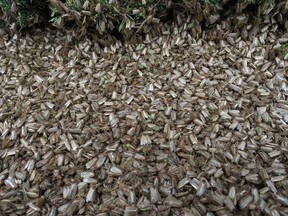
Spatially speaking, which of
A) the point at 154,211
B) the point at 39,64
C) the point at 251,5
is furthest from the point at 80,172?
the point at 251,5

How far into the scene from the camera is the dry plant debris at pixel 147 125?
232cm

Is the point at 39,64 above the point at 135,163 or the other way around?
above

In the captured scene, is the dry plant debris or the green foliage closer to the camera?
the dry plant debris

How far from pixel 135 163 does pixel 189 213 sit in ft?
1.86

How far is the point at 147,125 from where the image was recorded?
272 cm

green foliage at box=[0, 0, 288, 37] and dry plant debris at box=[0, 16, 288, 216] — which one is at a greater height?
green foliage at box=[0, 0, 288, 37]

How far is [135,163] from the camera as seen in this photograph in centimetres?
248

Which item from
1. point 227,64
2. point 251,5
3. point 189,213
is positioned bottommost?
point 189,213

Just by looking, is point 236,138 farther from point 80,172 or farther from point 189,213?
point 80,172

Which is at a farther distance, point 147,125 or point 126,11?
point 126,11

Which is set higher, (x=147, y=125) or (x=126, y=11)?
(x=126, y=11)

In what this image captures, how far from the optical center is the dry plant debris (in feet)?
7.61

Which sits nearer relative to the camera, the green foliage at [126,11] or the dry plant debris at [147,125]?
the dry plant debris at [147,125]

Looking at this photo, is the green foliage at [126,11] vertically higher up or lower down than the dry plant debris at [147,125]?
higher up
